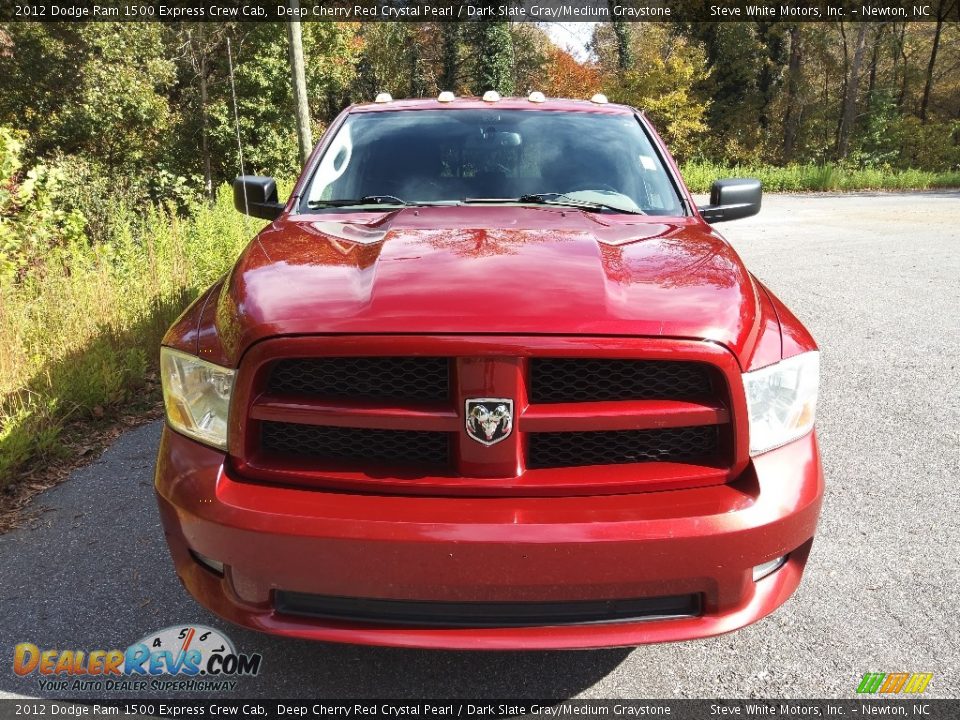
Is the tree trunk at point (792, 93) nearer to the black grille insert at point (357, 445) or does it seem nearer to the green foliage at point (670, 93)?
the green foliage at point (670, 93)

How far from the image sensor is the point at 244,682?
2.20 metres

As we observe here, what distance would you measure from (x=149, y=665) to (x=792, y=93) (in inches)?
1854

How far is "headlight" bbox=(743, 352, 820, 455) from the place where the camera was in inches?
72.9

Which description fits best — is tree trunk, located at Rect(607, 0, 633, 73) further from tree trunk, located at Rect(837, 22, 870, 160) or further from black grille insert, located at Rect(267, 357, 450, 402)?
black grille insert, located at Rect(267, 357, 450, 402)

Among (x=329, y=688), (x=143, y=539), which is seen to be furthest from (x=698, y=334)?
(x=143, y=539)

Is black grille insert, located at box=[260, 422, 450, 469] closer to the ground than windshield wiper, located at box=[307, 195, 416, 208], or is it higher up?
closer to the ground

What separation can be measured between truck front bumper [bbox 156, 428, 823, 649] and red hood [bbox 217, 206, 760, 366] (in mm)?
395

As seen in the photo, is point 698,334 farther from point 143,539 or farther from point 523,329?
point 143,539

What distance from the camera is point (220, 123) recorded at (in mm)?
29359

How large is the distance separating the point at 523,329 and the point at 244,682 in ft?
4.64

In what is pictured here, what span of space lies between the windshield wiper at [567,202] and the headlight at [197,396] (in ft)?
5.19

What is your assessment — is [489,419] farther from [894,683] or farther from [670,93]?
[670,93]


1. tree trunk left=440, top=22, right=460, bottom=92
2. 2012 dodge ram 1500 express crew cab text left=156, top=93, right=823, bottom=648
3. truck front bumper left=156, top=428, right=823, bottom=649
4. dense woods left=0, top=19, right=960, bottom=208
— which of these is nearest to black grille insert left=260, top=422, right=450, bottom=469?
2012 dodge ram 1500 express crew cab text left=156, top=93, right=823, bottom=648

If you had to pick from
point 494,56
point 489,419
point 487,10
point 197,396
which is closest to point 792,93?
point 494,56
